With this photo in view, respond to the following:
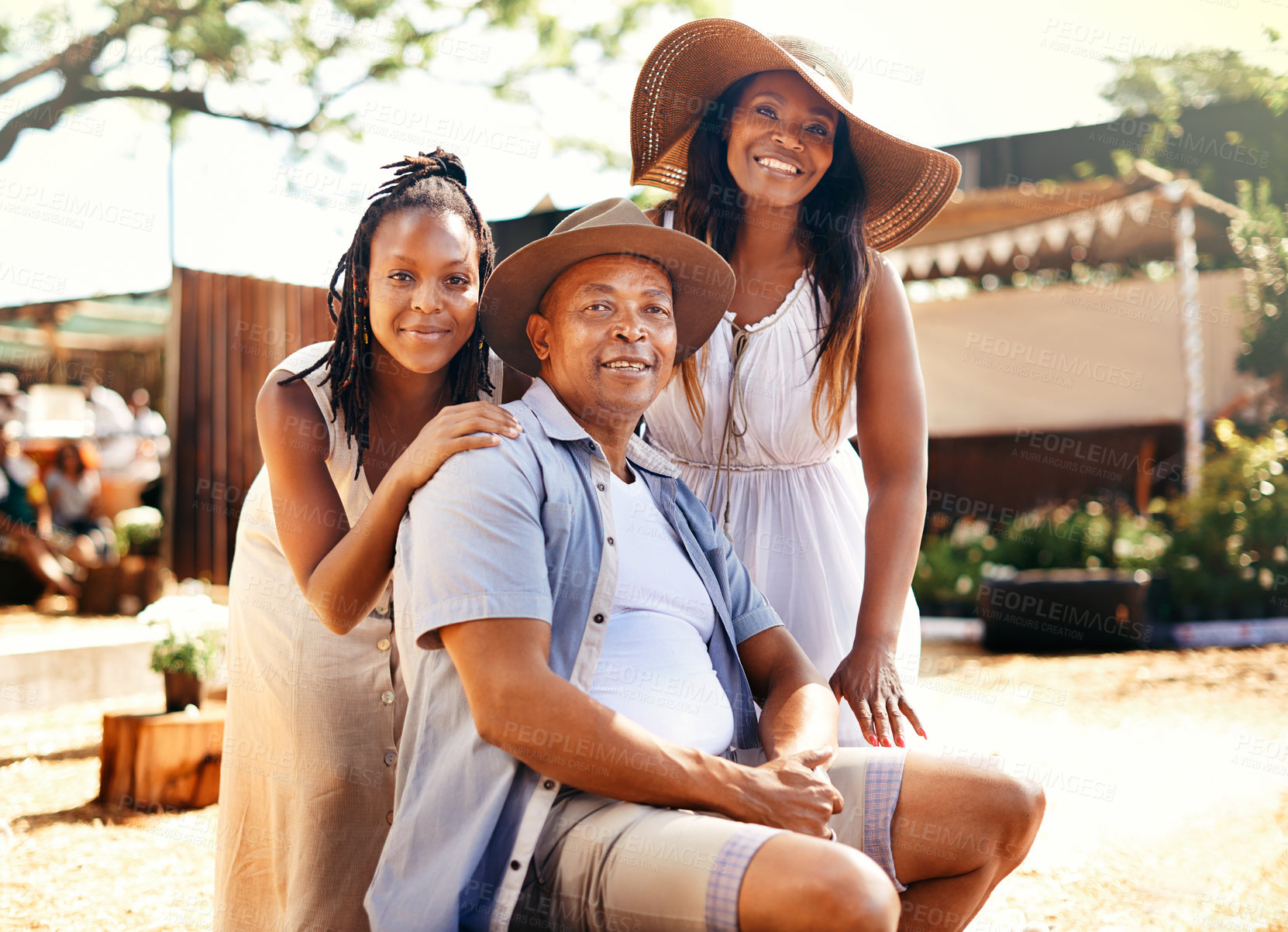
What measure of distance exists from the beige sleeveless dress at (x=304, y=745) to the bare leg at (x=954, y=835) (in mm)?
1384

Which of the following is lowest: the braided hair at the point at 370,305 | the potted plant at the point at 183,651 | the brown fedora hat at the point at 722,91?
the potted plant at the point at 183,651

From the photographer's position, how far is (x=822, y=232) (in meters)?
3.09

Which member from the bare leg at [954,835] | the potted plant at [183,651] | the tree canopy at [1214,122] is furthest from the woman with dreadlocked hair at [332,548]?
the tree canopy at [1214,122]

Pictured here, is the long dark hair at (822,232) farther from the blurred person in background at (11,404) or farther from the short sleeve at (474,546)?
the blurred person in background at (11,404)

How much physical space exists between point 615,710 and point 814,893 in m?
0.51

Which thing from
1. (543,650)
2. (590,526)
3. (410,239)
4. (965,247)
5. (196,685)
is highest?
(965,247)

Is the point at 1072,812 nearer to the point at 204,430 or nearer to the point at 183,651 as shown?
the point at 183,651

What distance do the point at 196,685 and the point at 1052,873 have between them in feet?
13.9

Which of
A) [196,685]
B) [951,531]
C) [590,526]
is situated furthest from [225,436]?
[590,526]

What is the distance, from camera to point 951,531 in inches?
474

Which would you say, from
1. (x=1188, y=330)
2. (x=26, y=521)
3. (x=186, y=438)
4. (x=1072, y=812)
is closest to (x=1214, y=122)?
(x=1188, y=330)

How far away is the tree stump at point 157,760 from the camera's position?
520 centimetres

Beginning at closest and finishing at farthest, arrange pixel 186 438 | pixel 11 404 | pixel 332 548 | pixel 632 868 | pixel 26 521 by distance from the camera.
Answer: pixel 632 868 → pixel 332 548 → pixel 186 438 → pixel 26 521 → pixel 11 404

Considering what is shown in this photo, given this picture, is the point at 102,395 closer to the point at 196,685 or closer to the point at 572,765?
the point at 196,685
